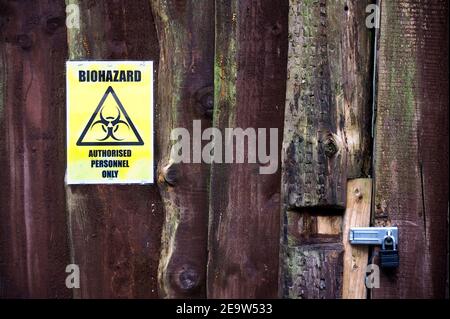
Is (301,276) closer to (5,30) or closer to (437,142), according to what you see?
(437,142)

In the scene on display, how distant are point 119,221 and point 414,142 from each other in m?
0.99

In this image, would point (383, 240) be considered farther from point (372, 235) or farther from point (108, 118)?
point (108, 118)

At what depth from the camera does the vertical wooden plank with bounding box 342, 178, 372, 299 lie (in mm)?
1883

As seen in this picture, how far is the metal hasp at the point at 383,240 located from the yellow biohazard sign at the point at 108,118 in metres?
0.71

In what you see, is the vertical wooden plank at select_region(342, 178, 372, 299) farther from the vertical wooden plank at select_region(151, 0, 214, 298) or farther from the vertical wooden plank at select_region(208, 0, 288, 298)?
the vertical wooden plank at select_region(151, 0, 214, 298)

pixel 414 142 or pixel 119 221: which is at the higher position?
pixel 414 142

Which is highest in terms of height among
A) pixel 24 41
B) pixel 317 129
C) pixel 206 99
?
pixel 24 41

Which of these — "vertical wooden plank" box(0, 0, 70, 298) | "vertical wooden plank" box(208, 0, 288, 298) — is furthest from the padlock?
"vertical wooden plank" box(0, 0, 70, 298)

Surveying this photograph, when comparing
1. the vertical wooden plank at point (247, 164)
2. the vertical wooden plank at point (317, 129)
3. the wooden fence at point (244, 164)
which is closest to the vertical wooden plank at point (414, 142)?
the wooden fence at point (244, 164)

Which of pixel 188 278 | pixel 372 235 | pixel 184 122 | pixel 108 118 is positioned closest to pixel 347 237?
pixel 372 235

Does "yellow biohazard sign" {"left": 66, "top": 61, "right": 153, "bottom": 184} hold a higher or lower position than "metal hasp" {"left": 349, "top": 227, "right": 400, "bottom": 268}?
higher

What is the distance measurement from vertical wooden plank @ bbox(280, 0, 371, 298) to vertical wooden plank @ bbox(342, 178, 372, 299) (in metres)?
0.03

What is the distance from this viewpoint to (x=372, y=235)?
73.5 inches
